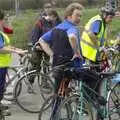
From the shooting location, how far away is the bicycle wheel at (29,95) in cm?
1016

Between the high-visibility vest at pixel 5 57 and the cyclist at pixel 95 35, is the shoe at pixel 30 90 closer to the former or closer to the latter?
the high-visibility vest at pixel 5 57

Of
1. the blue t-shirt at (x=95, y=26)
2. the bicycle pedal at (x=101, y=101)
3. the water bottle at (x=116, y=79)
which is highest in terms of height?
the blue t-shirt at (x=95, y=26)

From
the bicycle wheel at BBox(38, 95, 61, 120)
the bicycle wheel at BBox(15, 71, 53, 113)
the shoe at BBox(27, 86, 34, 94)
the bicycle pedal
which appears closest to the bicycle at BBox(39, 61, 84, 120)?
the bicycle wheel at BBox(38, 95, 61, 120)

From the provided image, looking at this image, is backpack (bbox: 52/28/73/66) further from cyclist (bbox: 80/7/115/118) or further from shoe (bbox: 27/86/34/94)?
shoe (bbox: 27/86/34/94)

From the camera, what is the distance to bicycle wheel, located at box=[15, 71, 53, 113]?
10156 millimetres

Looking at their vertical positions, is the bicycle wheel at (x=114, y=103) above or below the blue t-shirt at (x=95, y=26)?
below

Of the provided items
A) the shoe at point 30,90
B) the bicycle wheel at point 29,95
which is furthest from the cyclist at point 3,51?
the shoe at point 30,90

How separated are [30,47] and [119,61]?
80.3 inches

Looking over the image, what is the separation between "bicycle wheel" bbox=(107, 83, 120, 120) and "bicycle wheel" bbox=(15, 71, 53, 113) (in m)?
1.93

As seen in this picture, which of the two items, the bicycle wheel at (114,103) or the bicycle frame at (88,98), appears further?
the bicycle wheel at (114,103)

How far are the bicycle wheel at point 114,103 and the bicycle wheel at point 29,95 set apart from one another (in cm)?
193

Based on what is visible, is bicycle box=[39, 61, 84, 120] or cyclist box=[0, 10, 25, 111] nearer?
bicycle box=[39, 61, 84, 120]

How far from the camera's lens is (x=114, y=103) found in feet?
27.9

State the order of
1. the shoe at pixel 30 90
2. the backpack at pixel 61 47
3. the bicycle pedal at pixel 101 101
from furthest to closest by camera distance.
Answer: the shoe at pixel 30 90 < the backpack at pixel 61 47 < the bicycle pedal at pixel 101 101
